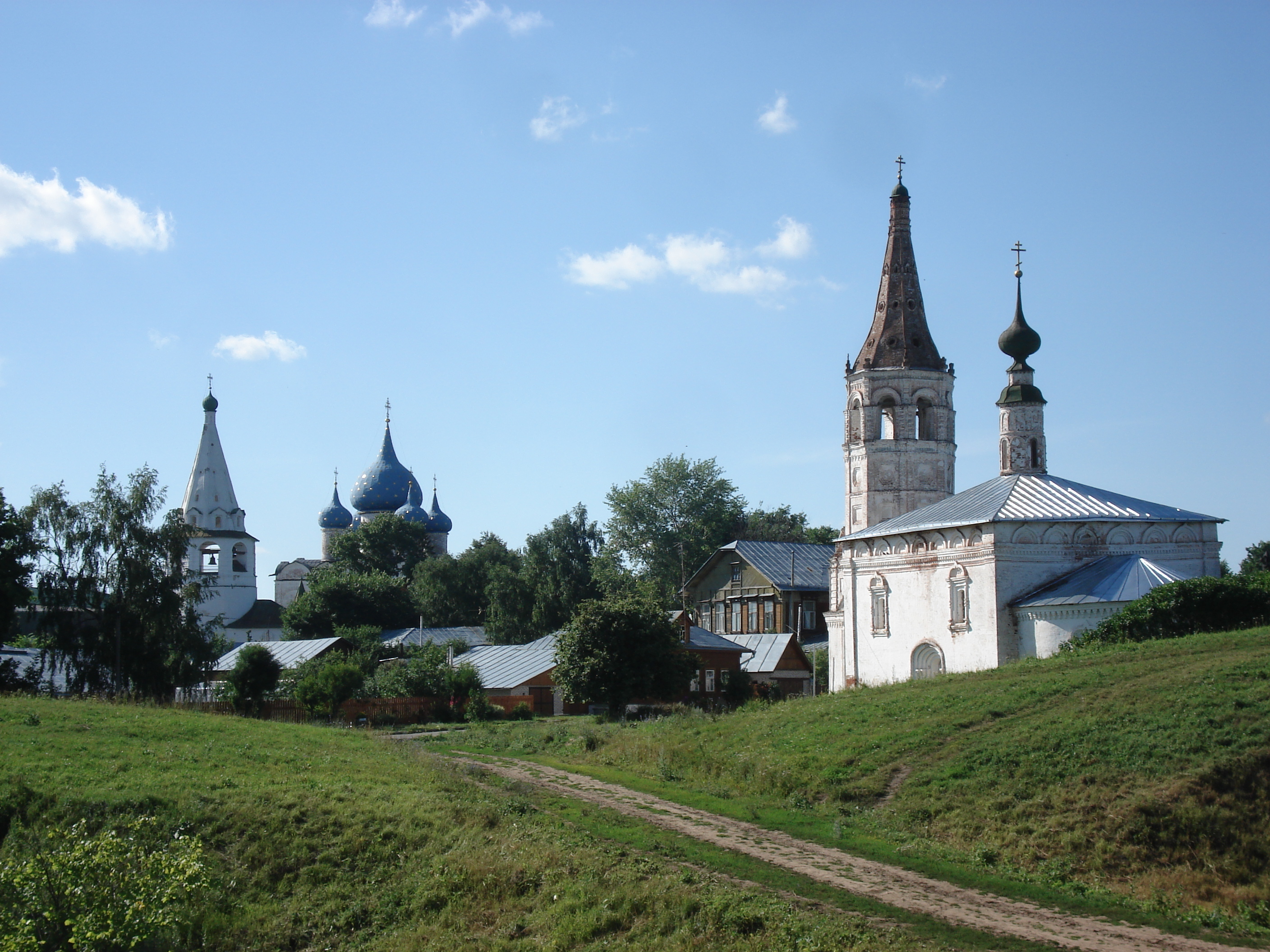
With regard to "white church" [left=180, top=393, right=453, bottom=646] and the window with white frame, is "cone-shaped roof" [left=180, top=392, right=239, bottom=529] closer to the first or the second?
"white church" [left=180, top=393, right=453, bottom=646]

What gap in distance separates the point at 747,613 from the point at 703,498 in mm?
15448

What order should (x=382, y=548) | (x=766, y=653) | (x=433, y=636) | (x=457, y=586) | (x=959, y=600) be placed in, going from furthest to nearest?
1. (x=382, y=548)
2. (x=457, y=586)
3. (x=433, y=636)
4. (x=766, y=653)
5. (x=959, y=600)

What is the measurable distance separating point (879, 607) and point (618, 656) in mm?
7540

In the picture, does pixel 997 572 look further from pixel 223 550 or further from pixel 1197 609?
pixel 223 550

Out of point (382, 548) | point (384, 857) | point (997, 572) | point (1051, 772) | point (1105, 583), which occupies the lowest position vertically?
point (384, 857)

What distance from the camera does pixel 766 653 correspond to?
47.5m

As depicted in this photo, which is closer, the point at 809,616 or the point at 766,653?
the point at 766,653

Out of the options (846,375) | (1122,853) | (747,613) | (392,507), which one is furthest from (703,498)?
(1122,853)

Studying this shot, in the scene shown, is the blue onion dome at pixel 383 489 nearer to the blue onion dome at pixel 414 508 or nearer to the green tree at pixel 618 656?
the blue onion dome at pixel 414 508

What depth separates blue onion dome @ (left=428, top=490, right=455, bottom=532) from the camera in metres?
98.9

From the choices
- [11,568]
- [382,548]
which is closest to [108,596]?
[11,568]

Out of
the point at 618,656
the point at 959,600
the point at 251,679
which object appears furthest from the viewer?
the point at 251,679

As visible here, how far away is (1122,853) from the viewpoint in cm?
1394

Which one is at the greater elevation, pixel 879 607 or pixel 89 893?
pixel 879 607
